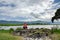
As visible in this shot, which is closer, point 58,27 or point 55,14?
point 55,14

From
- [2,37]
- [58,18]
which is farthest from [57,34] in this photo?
[2,37]

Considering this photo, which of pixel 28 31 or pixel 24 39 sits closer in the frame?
pixel 24 39

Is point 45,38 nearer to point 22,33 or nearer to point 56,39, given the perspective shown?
point 56,39

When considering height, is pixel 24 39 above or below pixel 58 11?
→ below

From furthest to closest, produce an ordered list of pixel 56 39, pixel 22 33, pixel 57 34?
pixel 22 33
pixel 57 34
pixel 56 39

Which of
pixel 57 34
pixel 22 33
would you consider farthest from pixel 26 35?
pixel 57 34

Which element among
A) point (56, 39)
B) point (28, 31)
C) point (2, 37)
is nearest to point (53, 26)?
point (28, 31)

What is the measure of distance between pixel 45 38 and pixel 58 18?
2176 millimetres

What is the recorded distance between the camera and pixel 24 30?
23219 mm

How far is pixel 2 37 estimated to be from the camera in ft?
65.9

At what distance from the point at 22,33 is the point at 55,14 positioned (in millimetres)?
3514

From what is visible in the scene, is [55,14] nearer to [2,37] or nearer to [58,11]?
[58,11]

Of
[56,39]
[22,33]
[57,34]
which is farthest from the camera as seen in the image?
[22,33]

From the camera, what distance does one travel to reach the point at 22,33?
74.2 feet
